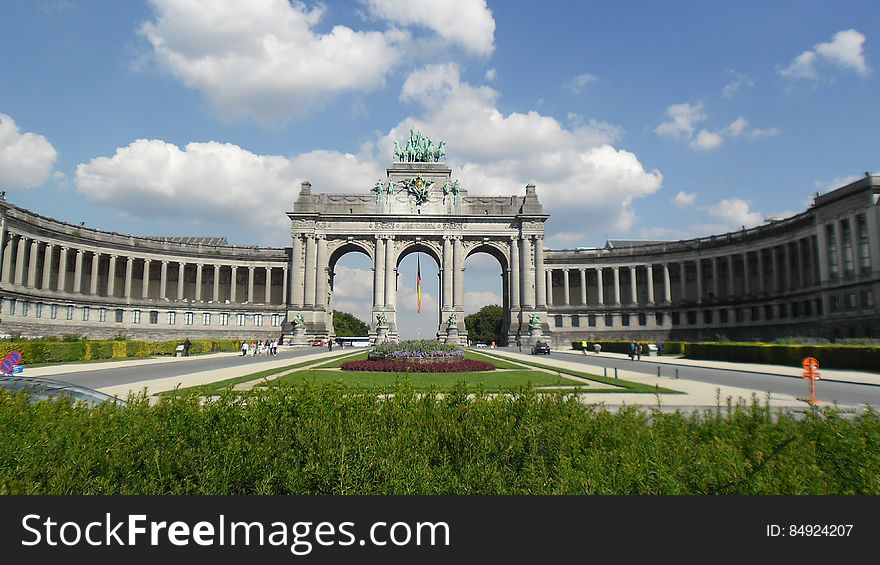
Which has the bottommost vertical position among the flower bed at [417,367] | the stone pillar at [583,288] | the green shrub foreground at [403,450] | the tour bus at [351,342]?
the tour bus at [351,342]

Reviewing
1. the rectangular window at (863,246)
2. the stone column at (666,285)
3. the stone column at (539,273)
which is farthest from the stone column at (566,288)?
the rectangular window at (863,246)

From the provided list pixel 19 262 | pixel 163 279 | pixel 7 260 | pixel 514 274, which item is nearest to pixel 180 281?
pixel 163 279

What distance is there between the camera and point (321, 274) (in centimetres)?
8981

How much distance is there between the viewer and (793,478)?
5.79m

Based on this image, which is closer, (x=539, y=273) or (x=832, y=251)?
(x=832, y=251)

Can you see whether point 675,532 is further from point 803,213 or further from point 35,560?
point 803,213

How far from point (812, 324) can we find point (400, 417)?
78336mm

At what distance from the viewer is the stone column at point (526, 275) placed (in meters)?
89.6

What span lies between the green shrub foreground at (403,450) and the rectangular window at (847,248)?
66989 millimetres

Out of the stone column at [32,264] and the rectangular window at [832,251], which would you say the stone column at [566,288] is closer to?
the rectangular window at [832,251]

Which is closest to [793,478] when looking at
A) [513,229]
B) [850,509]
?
[850,509]

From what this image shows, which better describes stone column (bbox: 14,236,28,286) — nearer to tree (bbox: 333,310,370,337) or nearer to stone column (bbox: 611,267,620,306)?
tree (bbox: 333,310,370,337)

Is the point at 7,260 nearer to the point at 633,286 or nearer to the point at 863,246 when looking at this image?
the point at 633,286

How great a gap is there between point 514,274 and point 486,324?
60.1 m
